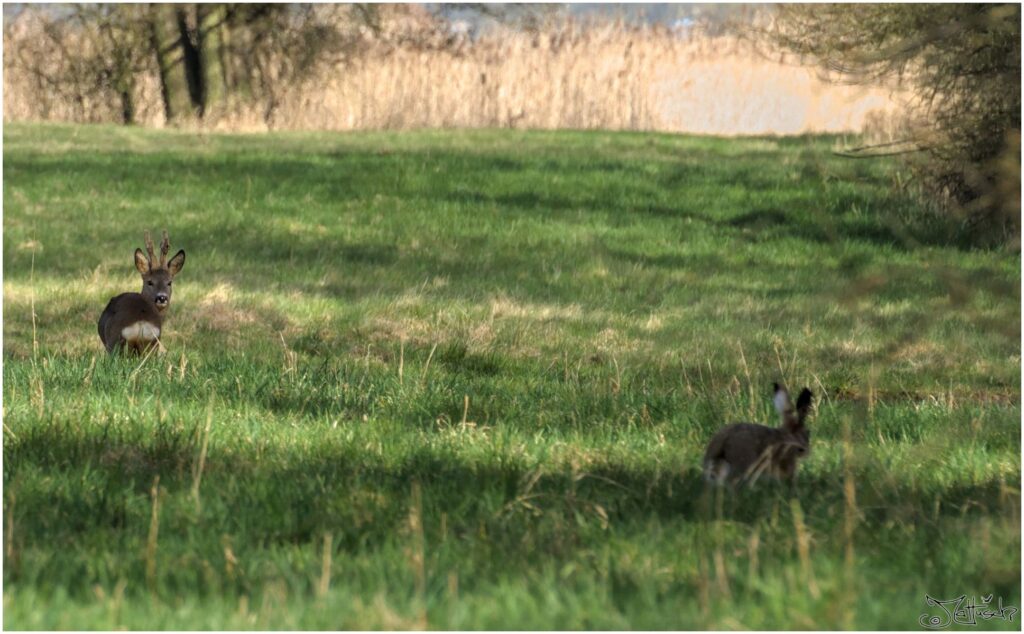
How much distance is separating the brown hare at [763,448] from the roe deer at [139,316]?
4480 millimetres

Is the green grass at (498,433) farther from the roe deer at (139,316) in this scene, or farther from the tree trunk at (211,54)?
the tree trunk at (211,54)

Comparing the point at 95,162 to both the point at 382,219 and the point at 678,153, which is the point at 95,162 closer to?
the point at 382,219

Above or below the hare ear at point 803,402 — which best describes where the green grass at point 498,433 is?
below

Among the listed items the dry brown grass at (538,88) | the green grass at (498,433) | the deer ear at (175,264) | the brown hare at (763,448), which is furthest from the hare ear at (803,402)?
the dry brown grass at (538,88)

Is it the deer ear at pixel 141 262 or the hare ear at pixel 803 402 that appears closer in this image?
the hare ear at pixel 803 402

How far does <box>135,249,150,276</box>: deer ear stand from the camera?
9211 mm

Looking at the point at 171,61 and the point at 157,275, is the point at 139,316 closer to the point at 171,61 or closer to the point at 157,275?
the point at 157,275

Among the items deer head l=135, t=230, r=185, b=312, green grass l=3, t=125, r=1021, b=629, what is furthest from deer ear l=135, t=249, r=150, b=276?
green grass l=3, t=125, r=1021, b=629

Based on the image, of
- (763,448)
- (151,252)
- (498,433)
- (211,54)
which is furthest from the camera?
(211,54)

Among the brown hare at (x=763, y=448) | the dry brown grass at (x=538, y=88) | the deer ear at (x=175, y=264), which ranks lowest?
the brown hare at (x=763, y=448)

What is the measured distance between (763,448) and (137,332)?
4706 millimetres

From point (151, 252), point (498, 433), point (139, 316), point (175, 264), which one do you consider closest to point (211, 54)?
point (175, 264)

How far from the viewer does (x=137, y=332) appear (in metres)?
8.55

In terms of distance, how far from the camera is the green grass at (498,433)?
3857mm
